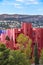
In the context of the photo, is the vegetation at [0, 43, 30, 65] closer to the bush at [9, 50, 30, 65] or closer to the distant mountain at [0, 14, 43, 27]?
the bush at [9, 50, 30, 65]

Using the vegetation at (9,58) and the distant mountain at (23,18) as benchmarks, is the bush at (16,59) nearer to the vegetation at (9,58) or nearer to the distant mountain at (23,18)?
the vegetation at (9,58)

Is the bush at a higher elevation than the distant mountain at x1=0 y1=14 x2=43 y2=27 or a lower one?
lower

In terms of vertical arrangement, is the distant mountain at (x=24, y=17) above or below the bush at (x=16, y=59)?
above

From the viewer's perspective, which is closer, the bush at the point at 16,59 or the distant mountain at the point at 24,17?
the bush at the point at 16,59

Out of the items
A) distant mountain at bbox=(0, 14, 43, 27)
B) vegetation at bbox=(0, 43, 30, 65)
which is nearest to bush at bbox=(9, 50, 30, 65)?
vegetation at bbox=(0, 43, 30, 65)

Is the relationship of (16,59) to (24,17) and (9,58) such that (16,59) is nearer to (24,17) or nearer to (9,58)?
(9,58)

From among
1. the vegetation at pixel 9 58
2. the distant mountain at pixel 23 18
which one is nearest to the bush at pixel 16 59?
the vegetation at pixel 9 58

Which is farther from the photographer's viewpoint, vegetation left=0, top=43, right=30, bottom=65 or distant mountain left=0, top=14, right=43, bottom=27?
distant mountain left=0, top=14, right=43, bottom=27

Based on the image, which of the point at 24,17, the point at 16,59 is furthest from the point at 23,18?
the point at 16,59

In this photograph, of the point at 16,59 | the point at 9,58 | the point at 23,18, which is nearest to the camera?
the point at 9,58

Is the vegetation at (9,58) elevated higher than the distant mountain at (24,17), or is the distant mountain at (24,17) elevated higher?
the distant mountain at (24,17)

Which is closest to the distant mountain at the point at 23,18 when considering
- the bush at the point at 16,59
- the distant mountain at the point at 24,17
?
the distant mountain at the point at 24,17

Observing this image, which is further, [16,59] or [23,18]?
[23,18]
